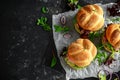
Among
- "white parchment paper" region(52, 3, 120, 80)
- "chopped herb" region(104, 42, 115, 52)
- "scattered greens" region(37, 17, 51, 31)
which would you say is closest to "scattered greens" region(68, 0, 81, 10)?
"white parchment paper" region(52, 3, 120, 80)

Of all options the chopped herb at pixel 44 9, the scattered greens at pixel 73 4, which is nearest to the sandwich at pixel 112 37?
the scattered greens at pixel 73 4

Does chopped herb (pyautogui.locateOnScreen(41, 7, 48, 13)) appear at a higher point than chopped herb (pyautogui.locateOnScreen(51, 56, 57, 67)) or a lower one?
higher

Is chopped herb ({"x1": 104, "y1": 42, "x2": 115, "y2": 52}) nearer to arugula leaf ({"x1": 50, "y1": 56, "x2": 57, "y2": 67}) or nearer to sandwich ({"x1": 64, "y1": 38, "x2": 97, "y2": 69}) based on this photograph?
sandwich ({"x1": 64, "y1": 38, "x2": 97, "y2": 69})

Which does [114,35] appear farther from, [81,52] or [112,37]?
[81,52]

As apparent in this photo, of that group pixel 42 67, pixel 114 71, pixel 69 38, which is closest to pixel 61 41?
pixel 69 38

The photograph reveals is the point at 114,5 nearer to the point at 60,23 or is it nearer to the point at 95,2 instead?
the point at 95,2

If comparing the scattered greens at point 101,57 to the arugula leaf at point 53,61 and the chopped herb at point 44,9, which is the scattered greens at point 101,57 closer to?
the arugula leaf at point 53,61
